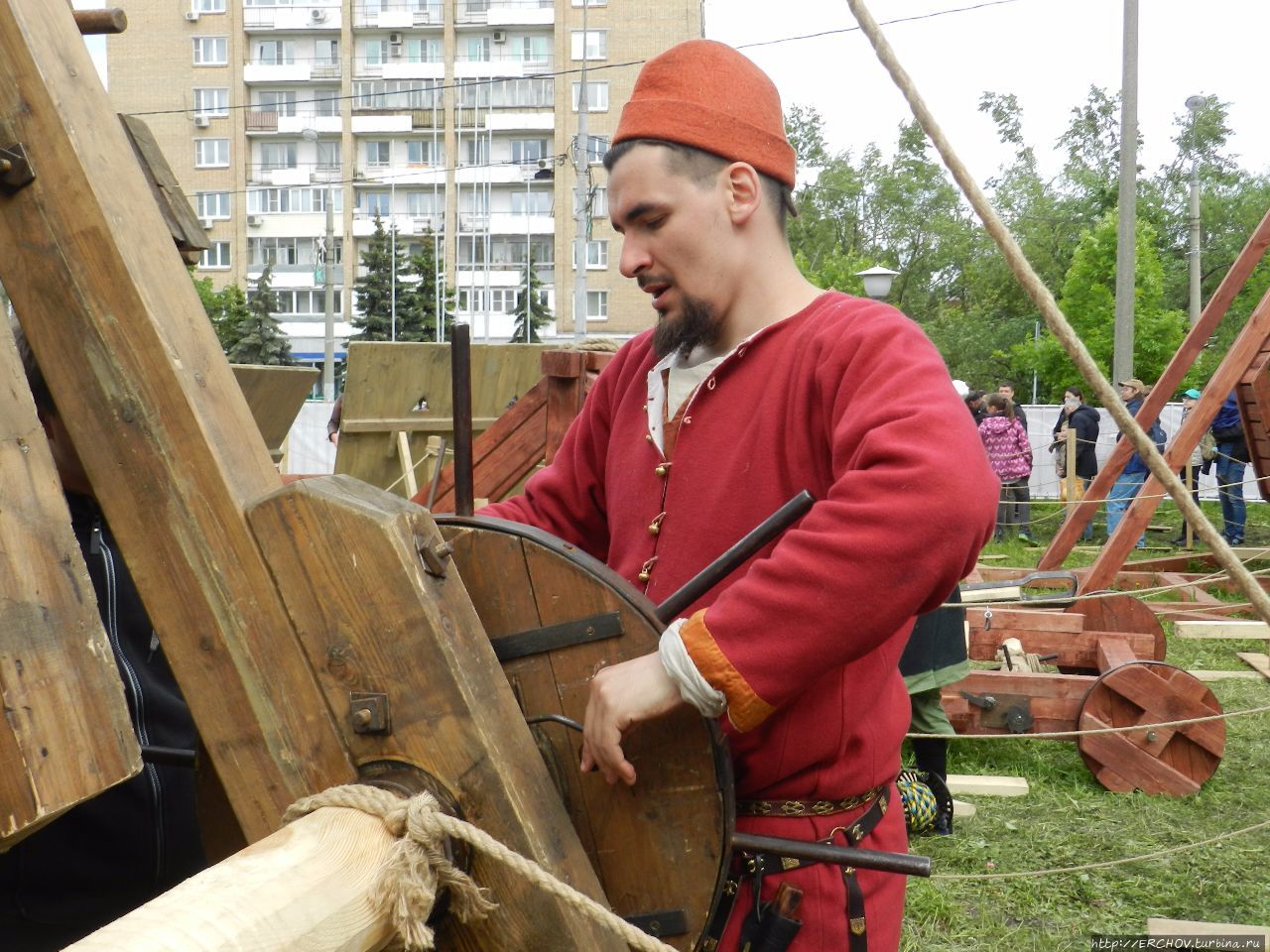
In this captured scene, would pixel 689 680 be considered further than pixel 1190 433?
No

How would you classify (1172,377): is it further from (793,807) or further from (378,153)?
(378,153)

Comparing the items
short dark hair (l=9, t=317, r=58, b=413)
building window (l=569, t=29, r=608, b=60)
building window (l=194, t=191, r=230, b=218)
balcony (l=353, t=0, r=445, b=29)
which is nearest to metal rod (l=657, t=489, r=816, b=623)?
short dark hair (l=9, t=317, r=58, b=413)

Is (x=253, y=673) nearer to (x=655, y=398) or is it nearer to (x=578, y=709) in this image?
(x=578, y=709)

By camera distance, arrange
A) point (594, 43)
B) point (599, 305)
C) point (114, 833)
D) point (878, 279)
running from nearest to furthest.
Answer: point (114, 833) < point (878, 279) < point (594, 43) < point (599, 305)

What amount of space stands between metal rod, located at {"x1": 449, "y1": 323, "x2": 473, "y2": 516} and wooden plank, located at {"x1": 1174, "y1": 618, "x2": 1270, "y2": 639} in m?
7.96

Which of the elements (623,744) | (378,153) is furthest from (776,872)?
(378,153)

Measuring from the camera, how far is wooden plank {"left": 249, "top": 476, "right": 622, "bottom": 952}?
1.22m

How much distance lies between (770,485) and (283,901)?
81cm

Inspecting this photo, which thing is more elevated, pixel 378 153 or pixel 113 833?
pixel 378 153

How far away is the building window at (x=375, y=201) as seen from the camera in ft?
172

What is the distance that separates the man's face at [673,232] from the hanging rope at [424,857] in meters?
0.75

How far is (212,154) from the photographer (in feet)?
173

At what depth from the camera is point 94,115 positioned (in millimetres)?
1253

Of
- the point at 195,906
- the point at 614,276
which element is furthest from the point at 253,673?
the point at 614,276
